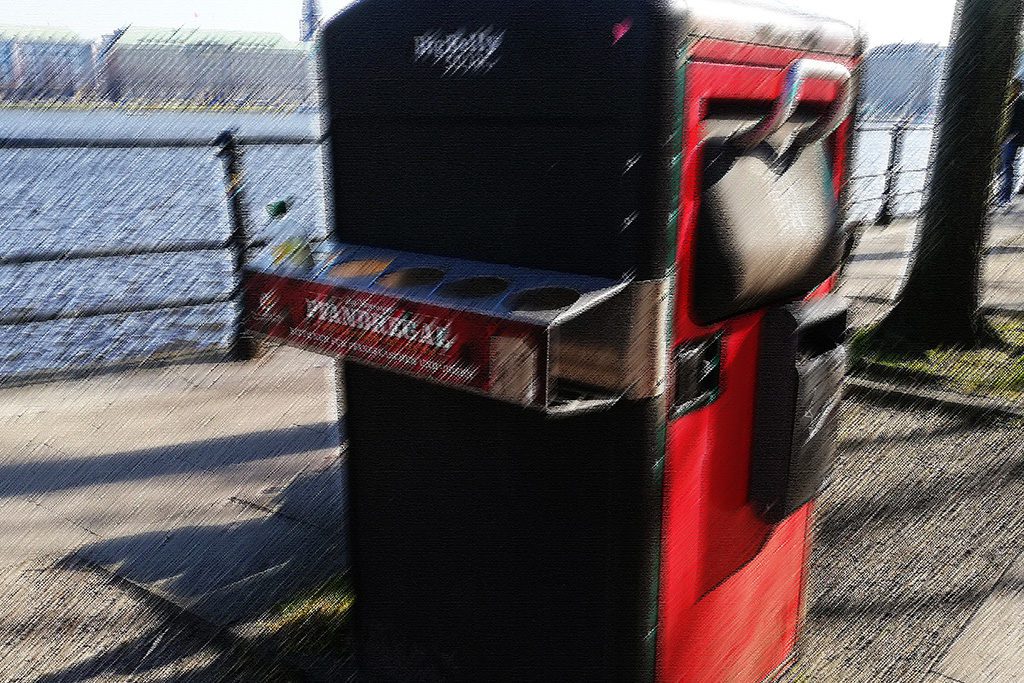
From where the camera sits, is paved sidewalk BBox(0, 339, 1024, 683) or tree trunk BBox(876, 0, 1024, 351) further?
tree trunk BBox(876, 0, 1024, 351)

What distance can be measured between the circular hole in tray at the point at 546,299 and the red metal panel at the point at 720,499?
274mm

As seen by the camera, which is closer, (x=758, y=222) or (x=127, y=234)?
(x=758, y=222)

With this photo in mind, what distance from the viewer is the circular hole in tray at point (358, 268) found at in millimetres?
2109

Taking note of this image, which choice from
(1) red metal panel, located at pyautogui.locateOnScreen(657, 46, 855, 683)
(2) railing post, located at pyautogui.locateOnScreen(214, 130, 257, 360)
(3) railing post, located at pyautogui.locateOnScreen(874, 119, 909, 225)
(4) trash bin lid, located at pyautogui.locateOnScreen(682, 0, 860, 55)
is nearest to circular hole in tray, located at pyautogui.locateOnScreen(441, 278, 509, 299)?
(1) red metal panel, located at pyautogui.locateOnScreen(657, 46, 855, 683)

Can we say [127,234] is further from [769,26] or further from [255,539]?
[769,26]

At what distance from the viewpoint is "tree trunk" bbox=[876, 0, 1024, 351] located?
5.77 m

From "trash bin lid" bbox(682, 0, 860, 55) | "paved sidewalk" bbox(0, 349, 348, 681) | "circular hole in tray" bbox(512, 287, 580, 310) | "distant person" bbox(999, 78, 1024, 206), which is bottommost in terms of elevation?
"distant person" bbox(999, 78, 1024, 206)

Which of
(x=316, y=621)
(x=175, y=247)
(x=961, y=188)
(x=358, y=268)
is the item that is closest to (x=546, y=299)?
(x=358, y=268)

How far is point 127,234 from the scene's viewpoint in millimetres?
26781

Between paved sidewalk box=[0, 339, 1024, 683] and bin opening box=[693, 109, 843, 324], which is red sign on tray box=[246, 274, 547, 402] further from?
paved sidewalk box=[0, 339, 1024, 683]

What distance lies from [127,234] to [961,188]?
82.6 ft

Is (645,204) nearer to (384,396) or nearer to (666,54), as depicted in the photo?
(666,54)

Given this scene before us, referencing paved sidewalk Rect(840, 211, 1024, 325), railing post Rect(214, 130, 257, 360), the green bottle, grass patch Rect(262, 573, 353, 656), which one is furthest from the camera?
paved sidewalk Rect(840, 211, 1024, 325)

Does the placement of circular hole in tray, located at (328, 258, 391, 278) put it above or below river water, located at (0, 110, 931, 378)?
above
